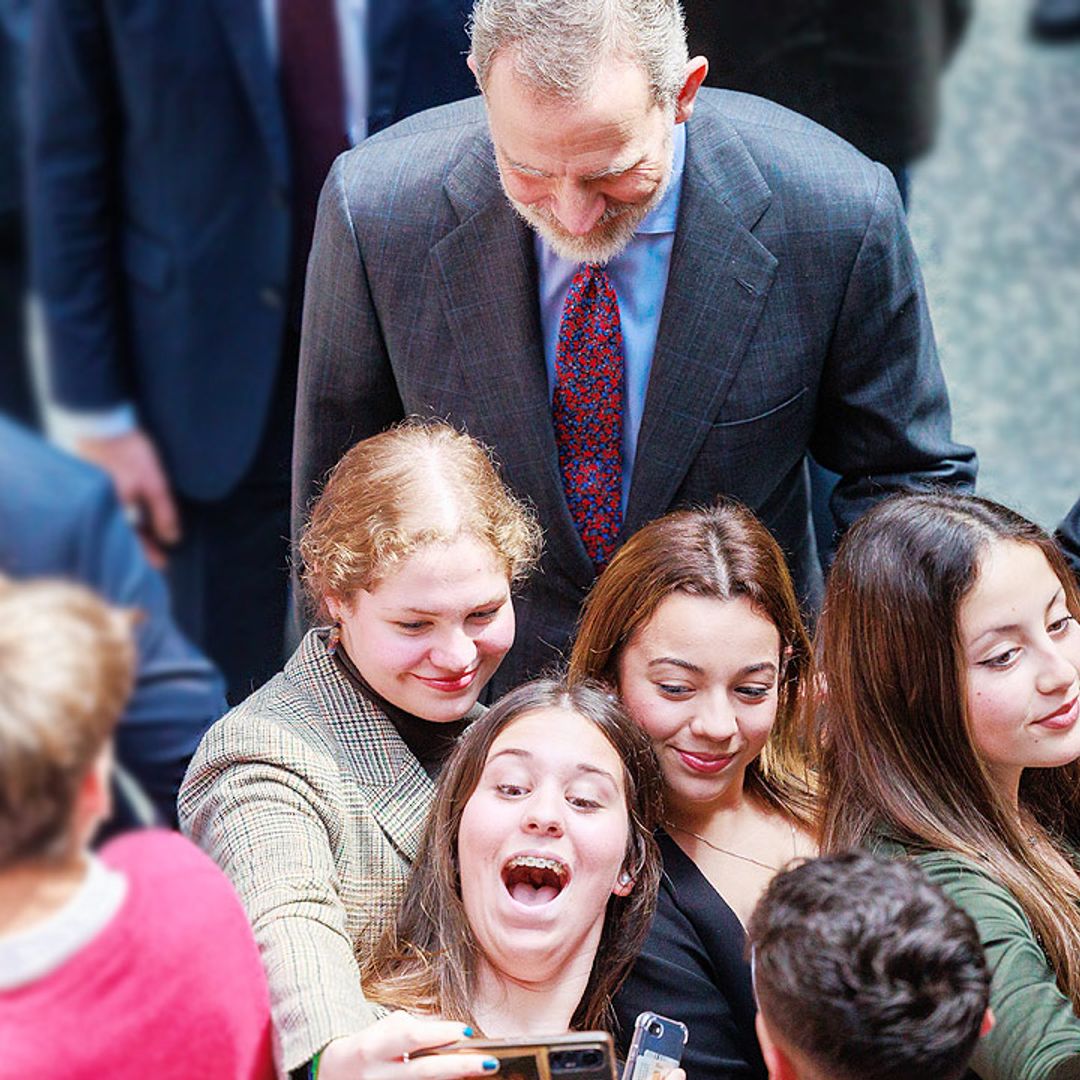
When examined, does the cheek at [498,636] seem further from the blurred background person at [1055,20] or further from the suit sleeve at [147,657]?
the blurred background person at [1055,20]

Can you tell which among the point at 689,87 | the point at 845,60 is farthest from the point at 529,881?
the point at 845,60

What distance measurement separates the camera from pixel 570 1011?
5.70 ft

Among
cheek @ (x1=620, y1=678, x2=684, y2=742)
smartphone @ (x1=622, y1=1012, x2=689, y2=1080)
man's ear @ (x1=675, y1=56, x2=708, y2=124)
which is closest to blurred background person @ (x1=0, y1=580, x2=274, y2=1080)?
smartphone @ (x1=622, y1=1012, x2=689, y2=1080)

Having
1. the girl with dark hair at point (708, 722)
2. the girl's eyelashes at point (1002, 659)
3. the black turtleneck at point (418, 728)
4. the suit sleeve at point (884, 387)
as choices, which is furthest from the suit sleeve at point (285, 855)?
the suit sleeve at point (884, 387)

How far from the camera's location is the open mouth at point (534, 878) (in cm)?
171

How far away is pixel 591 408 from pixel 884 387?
361 millimetres

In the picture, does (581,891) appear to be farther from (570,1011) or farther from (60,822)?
(60,822)

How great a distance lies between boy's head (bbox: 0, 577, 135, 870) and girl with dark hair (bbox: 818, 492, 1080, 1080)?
0.89 m

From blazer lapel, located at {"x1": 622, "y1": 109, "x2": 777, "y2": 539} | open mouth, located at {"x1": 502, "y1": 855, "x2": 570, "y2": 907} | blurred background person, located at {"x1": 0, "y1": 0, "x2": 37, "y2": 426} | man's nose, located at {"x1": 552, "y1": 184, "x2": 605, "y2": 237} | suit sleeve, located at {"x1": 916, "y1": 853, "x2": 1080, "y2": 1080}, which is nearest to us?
blurred background person, located at {"x1": 0, "y1": 0, "x2": 37, "y2": 426}

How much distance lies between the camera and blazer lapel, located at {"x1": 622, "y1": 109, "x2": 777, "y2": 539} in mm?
2047

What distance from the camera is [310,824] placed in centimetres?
176

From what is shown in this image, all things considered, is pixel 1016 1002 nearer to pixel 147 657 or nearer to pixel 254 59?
pixel 147 657

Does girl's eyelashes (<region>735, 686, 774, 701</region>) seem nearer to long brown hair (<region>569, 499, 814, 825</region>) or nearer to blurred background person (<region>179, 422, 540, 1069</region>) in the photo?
long brown hair (<region>569, 499, 814, 825</region>)

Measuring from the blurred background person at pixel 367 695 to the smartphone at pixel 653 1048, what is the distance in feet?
0.90
